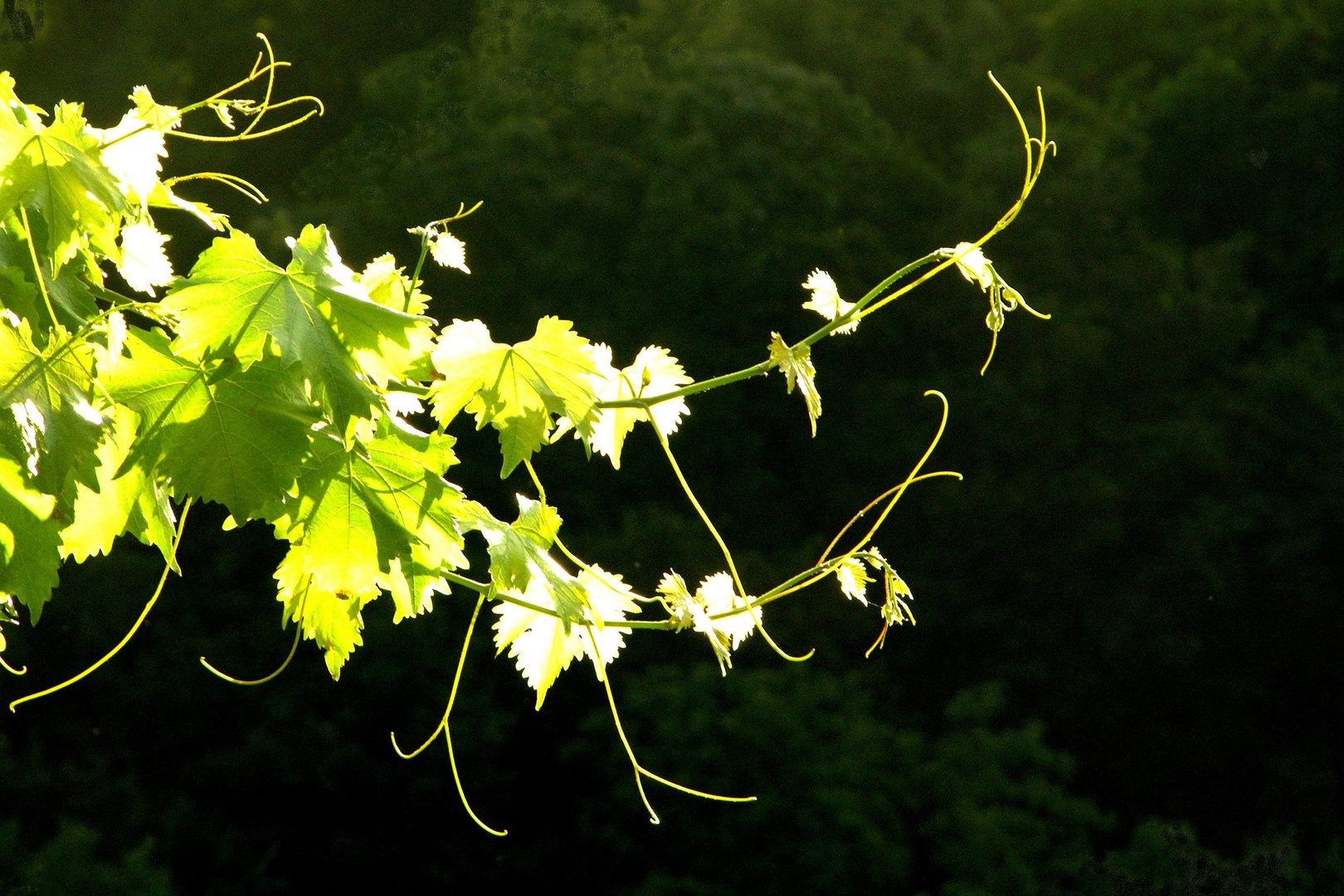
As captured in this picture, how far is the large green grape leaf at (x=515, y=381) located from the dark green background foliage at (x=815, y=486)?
4.41 metres

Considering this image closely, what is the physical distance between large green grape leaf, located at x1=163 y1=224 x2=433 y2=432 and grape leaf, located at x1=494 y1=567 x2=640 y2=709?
7.0 inches

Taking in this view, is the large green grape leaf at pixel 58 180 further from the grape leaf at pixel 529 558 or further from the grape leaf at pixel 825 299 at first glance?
the grape leaf at pixel 825 299

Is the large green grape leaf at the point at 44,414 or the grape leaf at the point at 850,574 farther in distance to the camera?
the grape leaf at the point at 850,574

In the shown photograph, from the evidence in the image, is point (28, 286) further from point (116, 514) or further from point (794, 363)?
point (794, 363)

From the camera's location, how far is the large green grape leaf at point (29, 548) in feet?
2.14

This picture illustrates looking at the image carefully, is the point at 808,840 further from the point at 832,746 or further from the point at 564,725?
the point at 564,725

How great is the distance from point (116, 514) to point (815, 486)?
234 inches

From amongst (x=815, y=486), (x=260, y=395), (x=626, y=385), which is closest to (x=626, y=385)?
(x=626, y=385)

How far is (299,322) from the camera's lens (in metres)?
0.62

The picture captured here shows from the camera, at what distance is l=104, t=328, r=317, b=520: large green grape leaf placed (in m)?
0.63

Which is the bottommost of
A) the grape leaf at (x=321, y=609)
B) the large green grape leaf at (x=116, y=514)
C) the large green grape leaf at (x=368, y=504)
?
the grape leaf at (x=321, y=609)

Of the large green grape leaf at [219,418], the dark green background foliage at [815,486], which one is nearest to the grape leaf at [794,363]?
the large green grape leaf at [219,418]

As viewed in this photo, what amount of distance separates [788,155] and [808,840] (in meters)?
3.22

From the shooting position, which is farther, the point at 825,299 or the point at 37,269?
the point at 825,299
